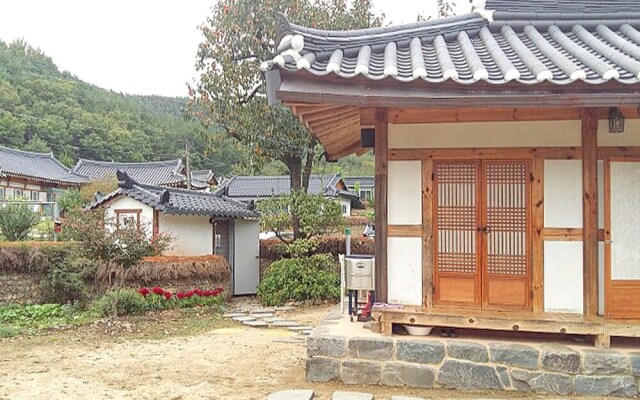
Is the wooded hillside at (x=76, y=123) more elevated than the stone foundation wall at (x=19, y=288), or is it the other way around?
the wooded hillside at (x=76, y=123)

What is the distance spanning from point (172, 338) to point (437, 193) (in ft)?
17.7

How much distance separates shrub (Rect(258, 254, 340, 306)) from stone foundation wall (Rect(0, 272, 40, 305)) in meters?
5.23

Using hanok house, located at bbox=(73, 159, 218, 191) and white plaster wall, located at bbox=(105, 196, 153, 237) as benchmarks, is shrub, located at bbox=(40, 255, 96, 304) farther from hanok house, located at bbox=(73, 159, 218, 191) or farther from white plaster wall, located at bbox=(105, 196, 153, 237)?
hanok house, located at bbox=(73, 159, 218, 191)

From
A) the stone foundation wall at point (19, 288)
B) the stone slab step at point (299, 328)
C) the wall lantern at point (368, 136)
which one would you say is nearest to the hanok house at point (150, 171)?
the stone foundation wall at point (19, 288)

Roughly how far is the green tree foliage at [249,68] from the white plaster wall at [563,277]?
30.7ft

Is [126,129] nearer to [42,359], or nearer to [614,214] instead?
[42,359]

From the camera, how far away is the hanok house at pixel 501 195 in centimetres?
499

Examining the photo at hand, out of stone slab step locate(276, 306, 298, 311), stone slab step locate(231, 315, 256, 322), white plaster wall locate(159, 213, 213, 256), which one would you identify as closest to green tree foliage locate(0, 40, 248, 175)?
white plaster wall locate(159, 213, 213, 256)

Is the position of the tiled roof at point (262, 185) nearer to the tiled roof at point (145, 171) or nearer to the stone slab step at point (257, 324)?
the tiled roof at point (145, 171)

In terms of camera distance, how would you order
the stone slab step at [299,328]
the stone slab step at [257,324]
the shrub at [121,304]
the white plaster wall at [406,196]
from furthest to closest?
the shrub at [121,304] → the stone slab step at [257,324] → the stone slab step at [299,328] → the white plaster wall at [406,196]

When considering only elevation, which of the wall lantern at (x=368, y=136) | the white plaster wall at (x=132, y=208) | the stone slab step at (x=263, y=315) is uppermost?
the wall lantern at (x=368, y=136)

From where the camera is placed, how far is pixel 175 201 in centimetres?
1456

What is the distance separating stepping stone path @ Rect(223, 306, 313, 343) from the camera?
29.7 feet

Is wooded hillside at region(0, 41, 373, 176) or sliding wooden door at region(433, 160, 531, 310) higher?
wooded hillside at region(0, 41, 373, 176)
